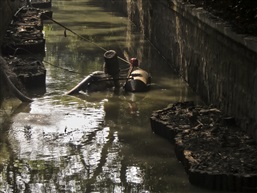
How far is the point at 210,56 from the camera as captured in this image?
13234mm

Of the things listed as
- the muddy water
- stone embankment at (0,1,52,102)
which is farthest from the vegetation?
stone embankment at (0,1,52,102)

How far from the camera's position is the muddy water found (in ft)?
31.7

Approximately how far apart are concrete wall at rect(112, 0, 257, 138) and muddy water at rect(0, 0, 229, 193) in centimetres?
52

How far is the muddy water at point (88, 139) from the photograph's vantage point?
9.66 m

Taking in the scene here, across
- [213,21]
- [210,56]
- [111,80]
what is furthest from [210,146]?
[111,80]

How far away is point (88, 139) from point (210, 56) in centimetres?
303

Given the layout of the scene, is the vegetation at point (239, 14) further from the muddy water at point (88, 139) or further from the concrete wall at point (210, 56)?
the muddy water at point (88, 139)

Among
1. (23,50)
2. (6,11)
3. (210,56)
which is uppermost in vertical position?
(210,56)

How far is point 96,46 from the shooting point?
2036 centimetres

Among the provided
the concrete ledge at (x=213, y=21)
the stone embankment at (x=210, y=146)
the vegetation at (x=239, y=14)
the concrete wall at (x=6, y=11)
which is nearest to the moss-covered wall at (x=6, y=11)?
the concrete wall at (x=6, y=11)

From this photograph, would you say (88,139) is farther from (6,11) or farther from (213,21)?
(6,11)

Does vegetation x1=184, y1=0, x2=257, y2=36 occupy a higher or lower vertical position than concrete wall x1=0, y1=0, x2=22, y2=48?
higher

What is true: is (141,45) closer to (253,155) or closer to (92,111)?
(92,111)

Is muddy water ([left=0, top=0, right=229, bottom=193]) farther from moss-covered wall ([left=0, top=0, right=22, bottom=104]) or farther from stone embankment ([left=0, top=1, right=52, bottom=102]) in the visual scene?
moss-covered wall ([left=0, top=0, right=22, bottom=104])
